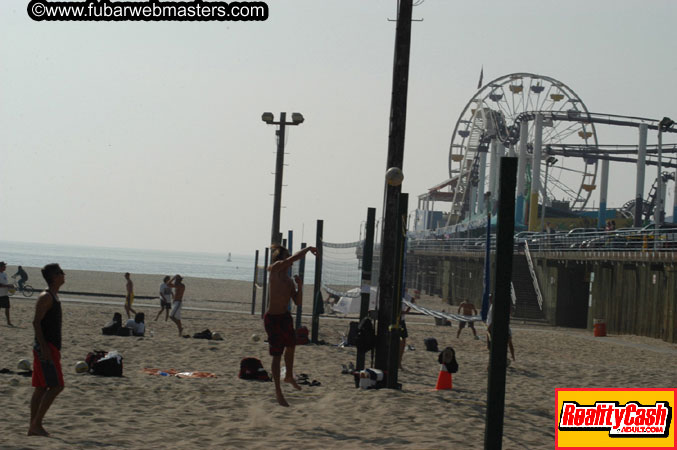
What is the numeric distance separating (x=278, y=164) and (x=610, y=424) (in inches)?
722

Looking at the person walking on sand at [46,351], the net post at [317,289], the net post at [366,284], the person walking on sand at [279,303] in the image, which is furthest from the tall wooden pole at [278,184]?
the person walking on sand at [46,351]

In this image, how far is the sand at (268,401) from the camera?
713 cm

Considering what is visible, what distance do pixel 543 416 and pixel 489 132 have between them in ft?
196

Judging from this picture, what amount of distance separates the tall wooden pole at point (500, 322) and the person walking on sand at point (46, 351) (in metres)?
3.34

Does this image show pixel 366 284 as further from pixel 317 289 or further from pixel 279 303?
pixel 317 289

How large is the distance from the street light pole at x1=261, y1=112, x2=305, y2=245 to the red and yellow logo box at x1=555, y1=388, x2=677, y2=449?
17052 millimetres

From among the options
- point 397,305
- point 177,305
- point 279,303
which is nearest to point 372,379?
point 397,305

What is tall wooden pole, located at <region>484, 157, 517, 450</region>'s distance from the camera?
18.2 feet

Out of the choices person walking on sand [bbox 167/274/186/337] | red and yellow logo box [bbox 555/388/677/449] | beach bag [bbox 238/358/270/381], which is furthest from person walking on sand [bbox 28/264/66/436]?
person walking on sand [bbox 167/274/186/337]

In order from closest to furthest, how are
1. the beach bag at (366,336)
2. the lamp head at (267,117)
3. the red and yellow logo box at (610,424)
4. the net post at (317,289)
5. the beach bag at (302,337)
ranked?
the red and yellow logo box at (610,424)
the beach bag at (366,336)
the beach bag at (302,337)
the net post at (317,289)
the lamp head at (267,117)

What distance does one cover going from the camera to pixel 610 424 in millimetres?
6355

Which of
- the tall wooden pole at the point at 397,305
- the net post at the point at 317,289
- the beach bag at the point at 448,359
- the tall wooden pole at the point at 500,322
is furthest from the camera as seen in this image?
the net post at the point at 317,289

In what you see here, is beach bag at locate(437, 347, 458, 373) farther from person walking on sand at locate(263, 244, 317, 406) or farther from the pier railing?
the pier railing

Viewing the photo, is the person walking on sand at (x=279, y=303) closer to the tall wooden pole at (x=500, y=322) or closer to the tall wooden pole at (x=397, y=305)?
the tall wooden pole at (x=397, y=305)
